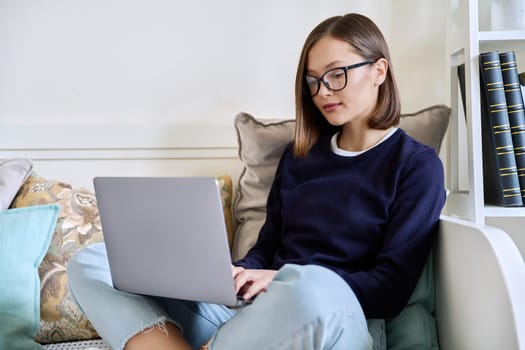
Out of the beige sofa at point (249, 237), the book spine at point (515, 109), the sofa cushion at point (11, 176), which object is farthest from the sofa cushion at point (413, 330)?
the sofa cushion at point (11, 176)

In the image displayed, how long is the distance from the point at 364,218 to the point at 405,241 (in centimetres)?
10

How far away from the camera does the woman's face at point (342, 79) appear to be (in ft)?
3.48

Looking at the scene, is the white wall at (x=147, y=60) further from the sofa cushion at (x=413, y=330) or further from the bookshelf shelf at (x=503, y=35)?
the sofa cushion at (x=413, y=330)

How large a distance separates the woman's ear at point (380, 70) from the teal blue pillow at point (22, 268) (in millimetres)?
729

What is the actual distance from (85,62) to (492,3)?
1.05 meters

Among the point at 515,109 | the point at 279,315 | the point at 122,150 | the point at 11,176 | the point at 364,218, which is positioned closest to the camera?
the point at 279,315

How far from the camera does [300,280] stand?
711 mm

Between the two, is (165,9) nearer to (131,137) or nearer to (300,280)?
(131,137)

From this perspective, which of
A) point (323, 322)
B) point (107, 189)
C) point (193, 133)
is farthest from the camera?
point (193, 133)

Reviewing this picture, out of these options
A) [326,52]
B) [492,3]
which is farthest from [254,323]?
[492,3]

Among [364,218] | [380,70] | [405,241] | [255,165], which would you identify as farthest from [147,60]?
[405,241]

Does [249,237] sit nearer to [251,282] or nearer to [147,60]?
[251,282]

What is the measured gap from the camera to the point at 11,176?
4.05ft

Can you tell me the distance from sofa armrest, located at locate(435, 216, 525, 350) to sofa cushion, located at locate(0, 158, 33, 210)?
93 cm
